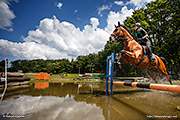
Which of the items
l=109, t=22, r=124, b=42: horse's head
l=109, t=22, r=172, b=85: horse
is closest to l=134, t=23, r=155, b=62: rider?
l=109, t=22, r=172, b=85: horse

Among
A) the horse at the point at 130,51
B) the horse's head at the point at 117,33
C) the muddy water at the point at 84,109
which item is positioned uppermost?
the horse's head at the point at 117,33

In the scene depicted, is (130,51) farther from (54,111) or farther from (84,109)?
(54,111)

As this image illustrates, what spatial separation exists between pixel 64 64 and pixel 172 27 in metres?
45.2

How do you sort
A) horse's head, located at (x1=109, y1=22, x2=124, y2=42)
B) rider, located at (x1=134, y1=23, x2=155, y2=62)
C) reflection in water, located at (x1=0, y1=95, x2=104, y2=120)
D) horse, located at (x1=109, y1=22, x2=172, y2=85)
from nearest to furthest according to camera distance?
1. reflection in water, located at (x1=0, y1=95, x2=104, y2=120)
2. horse, located at (x1=109, y1=22, x2=172, y2=85)
3. rider, located at (x1=134, y1=23, x2=155, y2=62)
4. horse's head, located at (x1=109, y1=22, x2=124, y2=42)

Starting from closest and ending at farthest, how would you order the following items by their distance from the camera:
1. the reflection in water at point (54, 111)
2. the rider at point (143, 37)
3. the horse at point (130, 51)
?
the reflection in water at point (54, 111) < the horse at point (130, 51) < the rider at point (143, 37)

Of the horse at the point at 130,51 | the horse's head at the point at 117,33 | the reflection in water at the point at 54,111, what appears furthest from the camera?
the horse's head at the point at 117,33

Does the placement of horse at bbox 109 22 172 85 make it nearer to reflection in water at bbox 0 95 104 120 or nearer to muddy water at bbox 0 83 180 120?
muddy water at bbox 0 83 180 120

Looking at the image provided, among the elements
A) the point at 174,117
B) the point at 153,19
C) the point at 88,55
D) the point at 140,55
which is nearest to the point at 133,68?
the point at 153,19

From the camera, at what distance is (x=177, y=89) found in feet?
4.16

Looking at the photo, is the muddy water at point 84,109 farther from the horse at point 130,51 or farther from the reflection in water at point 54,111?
the horse at point 130,51

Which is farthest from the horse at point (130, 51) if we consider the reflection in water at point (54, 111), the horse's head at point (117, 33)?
the reflection in water at point (54, 111)

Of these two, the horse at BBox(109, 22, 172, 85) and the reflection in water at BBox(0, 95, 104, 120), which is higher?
the horse at BBox(109, 22, 172, 85)

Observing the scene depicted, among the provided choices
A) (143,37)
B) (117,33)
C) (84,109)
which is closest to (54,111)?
(84,109)

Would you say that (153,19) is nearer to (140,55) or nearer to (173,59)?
(173,59)
